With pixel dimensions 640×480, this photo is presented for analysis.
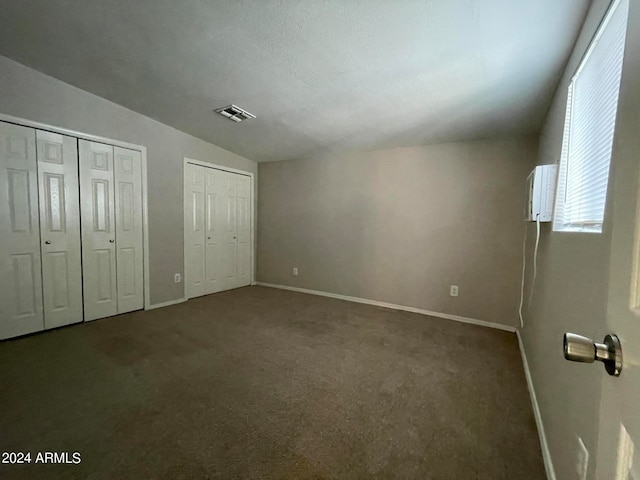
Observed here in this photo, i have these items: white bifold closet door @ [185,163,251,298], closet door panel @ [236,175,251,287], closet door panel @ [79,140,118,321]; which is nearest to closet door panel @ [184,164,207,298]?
white bifold closet door @ [185,163,251,298]

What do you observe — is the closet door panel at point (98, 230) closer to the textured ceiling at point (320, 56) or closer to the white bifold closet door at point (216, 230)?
the textured ceiling at point (320, 56)

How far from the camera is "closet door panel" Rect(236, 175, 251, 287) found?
4.60 meters

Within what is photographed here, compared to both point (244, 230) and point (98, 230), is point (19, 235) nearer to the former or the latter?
point (98, 230)

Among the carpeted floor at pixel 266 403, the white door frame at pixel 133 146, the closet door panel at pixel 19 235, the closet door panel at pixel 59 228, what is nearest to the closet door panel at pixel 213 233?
the white door frame at pixel 133 146

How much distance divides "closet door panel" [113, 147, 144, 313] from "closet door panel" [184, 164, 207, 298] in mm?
592

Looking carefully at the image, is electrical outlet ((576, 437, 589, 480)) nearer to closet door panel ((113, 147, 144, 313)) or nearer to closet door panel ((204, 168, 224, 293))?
closet door panel ((113, 147, 144, 313))

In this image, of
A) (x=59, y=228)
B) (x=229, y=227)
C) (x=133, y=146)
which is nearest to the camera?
(x=59, y=228)

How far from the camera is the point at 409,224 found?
11.6 feet

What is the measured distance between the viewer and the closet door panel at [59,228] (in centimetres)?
265

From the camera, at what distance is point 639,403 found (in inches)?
15.4

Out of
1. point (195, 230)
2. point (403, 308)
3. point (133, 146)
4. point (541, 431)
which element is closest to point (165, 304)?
point (195, 230)

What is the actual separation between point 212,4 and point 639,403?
2396 mm

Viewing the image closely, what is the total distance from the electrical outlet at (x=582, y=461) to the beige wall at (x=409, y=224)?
7.85 ft

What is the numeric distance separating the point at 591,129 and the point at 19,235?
4.29m
